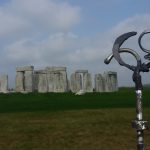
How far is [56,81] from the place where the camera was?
34.2 meters

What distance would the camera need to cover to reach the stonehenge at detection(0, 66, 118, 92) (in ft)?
111

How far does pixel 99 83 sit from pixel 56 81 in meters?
3.43

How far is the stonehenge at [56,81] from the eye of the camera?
33.9 m

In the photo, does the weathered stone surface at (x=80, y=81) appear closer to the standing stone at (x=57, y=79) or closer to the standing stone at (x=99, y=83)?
the standing stone at (x=99, y=83)

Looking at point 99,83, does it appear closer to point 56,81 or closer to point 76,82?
point 76,82

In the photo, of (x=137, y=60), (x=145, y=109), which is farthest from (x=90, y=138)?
(x=137, y=60)

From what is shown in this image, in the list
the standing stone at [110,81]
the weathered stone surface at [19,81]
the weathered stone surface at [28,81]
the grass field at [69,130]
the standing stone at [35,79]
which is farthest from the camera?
the standing stone at [35,79]

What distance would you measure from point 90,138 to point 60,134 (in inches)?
43.0

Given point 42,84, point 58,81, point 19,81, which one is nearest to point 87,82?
point 58,81

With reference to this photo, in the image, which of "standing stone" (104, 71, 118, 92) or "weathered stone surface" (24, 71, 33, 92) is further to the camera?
"weathered stone surface" (24, 71, 33, 92)

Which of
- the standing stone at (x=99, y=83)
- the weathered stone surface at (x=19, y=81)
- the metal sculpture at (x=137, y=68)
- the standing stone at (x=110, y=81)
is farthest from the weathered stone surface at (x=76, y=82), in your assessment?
the metal sculpture at (x=137, y=68)

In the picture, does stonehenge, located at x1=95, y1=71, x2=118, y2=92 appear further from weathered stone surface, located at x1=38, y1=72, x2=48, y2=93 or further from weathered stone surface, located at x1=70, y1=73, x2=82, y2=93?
weathered stone surface, located at x1=38, y1=72, x2=48, y2=93

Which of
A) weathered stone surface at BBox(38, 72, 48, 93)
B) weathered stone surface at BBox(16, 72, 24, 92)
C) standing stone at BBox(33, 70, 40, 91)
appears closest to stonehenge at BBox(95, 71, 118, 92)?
weathered stone surface at BBox(38, 72, 48, 93)

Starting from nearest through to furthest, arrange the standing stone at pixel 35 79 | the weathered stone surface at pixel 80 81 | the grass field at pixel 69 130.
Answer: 1. the grass field at pixel 69 130
2. the weathered stone surface at pixel 80 81
3. the standing stone at pixel 35 79
